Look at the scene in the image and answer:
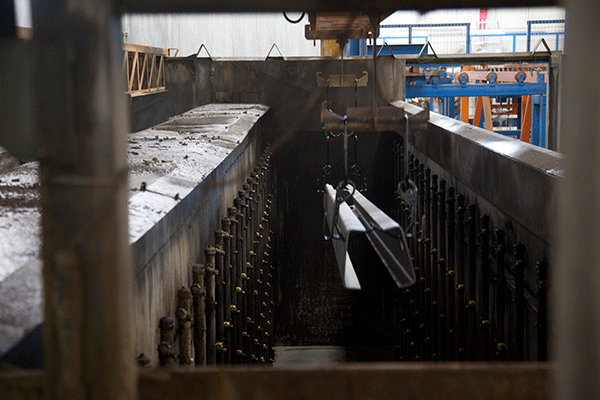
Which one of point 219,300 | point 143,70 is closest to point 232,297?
point 219,300

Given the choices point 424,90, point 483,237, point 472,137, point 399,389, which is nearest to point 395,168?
point 424,90

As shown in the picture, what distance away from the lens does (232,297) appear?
557cm

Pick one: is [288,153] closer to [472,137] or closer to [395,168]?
[395,168]

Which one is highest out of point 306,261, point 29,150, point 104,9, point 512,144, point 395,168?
point 104,9

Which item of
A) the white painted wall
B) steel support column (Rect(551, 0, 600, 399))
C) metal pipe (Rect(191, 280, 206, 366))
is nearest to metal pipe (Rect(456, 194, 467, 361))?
metal pipe (Rect(191, 280, 206, 366))

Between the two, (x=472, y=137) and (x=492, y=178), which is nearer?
(x=492, y=178)

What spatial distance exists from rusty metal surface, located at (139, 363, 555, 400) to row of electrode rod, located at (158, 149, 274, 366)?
134 cm

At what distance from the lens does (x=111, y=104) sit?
4.26ft

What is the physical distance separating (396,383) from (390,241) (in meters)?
3.33

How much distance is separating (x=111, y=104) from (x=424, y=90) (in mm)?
12985

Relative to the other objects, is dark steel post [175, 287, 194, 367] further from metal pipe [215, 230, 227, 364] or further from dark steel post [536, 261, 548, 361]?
dark steel post [536, 261, 548, 361]

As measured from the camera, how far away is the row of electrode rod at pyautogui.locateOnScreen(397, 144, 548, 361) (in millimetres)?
4211

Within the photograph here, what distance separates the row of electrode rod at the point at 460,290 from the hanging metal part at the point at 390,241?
18 cm

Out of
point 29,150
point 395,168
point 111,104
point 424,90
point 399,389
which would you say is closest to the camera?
point 111,104
